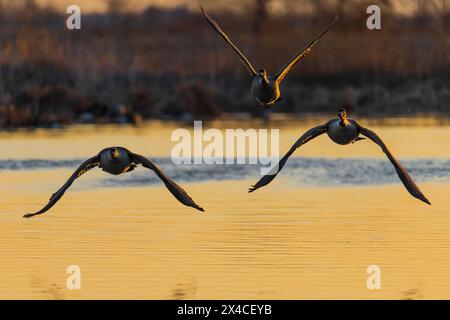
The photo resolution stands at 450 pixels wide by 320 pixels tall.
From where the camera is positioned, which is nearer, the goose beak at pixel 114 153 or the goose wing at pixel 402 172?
the goose wing at pixel 402 172

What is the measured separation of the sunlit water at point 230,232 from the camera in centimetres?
1612

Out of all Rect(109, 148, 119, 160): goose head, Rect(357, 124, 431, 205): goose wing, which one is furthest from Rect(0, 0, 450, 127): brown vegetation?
Rect(357, 124, 431, 205): goose wing

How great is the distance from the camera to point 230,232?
1961cm

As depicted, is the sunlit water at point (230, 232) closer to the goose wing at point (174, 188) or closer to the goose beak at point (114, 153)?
the goose wing at point (174, 188)

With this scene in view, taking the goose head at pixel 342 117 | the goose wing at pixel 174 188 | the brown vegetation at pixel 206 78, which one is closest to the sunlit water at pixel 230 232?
the goose wing at pixel 174 188

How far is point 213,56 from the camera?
47.4 m

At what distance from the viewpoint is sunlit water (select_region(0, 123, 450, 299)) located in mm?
16125

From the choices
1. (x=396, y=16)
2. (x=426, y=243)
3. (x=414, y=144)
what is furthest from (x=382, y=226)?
(x=396, y=16)

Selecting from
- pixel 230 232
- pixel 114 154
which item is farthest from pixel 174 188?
pixel 230 232

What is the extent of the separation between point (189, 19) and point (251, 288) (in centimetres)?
6755

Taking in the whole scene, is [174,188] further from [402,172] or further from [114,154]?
[402,172]

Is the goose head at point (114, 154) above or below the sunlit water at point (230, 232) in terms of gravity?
above

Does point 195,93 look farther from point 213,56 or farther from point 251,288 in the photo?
point 251,288
